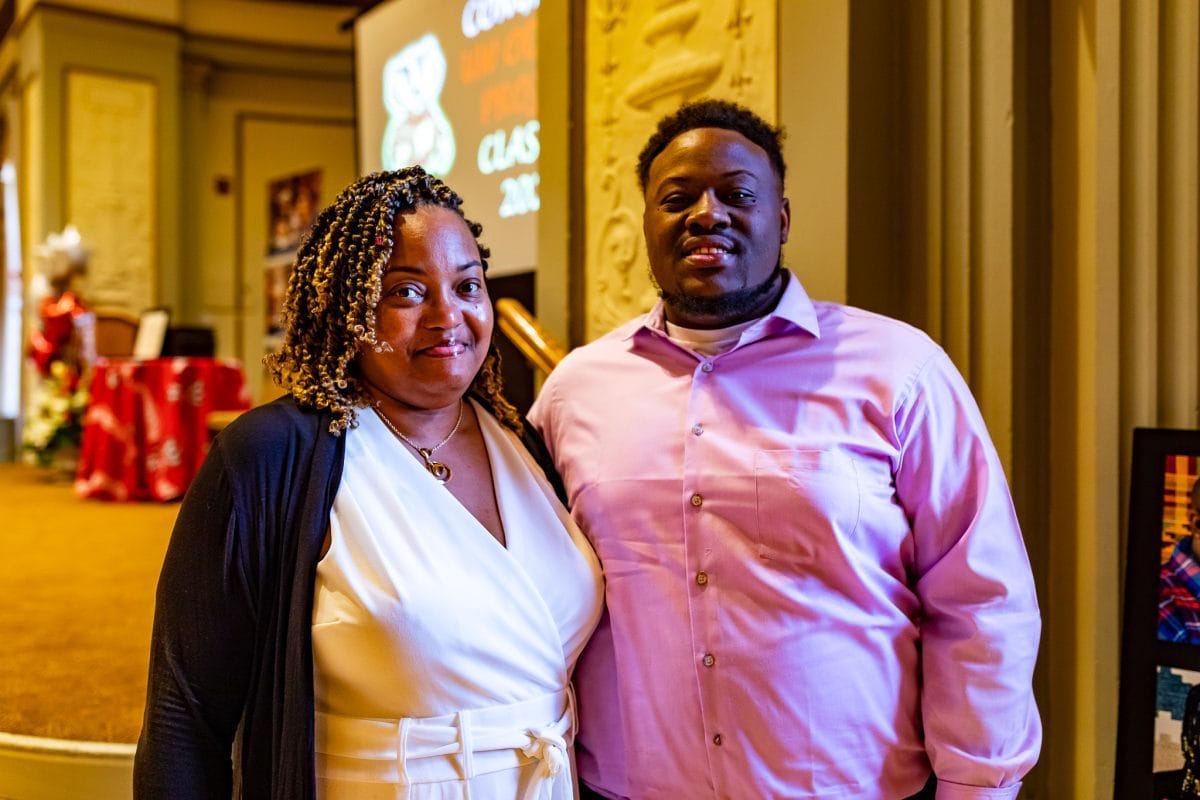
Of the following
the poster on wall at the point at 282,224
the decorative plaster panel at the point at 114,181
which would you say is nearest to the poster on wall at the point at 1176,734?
the poster on wall at the point at 282,224

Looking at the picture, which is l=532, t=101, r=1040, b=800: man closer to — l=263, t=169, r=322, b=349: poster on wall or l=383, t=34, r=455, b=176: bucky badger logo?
l=383, t=34, r=455, b=176: bucky badger logo

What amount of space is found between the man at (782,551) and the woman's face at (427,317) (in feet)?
0.90

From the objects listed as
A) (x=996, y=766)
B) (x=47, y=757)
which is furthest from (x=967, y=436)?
(x=47, y=757)

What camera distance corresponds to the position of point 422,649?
114cm

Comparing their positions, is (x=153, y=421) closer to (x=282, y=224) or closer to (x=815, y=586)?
(x=282, y=224)

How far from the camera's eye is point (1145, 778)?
4.63ft

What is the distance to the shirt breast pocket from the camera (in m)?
1.27

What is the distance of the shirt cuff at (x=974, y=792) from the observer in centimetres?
121

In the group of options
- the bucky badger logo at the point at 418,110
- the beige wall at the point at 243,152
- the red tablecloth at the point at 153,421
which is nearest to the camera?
the bucky badger logo at the point at 418,110

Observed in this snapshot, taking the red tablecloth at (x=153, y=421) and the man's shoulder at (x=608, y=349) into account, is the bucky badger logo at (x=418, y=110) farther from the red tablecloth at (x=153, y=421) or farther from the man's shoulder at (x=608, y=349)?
the man's shoulder at (x=608, y=349)

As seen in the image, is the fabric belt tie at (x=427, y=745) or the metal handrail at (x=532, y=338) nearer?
the fabric belt tie at (x=427, y=745)

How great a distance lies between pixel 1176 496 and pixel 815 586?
60 centimetres

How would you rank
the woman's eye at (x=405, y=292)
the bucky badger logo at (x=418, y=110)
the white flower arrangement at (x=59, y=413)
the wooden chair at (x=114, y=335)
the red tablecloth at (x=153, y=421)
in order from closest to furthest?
1. the woman's eye at (x=405, y=292)
2. the bucky badger logo at (x=418, y=110)
3. the red tablecloth at (x=153, y=421)
4. the white flower arrangement at (x=59, y=413)
5. the wooden chair at (x=114, y=335)

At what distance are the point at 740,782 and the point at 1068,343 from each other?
100cm
